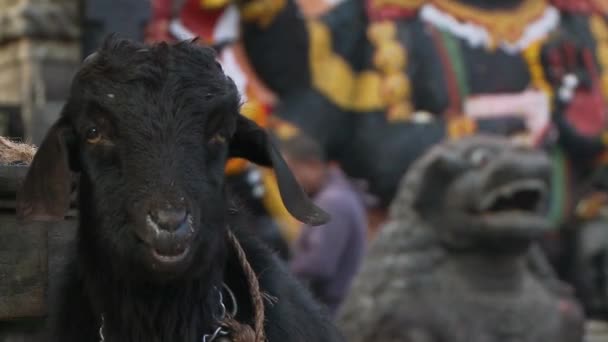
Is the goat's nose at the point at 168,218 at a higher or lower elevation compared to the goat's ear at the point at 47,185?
higher

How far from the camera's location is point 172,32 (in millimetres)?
6863

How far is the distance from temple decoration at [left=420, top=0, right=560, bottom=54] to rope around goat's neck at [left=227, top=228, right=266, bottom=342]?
5184 mm

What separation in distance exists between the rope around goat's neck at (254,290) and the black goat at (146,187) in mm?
70

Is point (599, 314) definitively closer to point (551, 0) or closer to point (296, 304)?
point (551, 0)

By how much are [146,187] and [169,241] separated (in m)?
0.11

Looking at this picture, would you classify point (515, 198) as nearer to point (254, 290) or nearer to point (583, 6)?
point (583, 6)

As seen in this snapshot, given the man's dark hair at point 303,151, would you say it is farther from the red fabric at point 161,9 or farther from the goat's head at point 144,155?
the goat's head at point 144,155

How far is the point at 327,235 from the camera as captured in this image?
552cm

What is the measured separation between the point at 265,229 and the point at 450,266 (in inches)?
59.3

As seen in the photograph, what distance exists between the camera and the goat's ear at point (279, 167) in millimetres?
2707

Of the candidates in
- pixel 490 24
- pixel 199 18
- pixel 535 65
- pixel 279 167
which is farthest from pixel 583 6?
pixel 279 167

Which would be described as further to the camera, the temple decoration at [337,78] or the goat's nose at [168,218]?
the temple decoration at [337,78]

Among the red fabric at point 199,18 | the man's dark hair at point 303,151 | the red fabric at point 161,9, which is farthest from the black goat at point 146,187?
the red fabric at point 199,18

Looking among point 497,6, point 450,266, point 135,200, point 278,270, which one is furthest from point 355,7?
point 135,200
